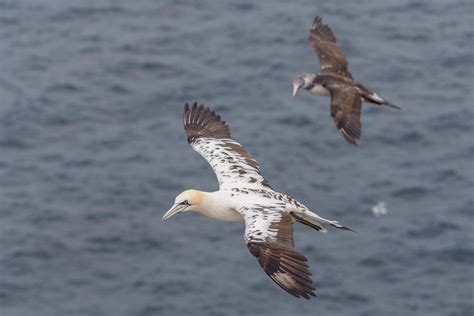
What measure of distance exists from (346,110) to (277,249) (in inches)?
410

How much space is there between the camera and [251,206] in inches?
1026

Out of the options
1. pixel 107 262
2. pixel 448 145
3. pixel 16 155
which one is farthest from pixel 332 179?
pixel 16 155

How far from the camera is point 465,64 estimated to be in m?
59.1

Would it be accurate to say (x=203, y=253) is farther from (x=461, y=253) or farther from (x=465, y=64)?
(x=465, y=64)

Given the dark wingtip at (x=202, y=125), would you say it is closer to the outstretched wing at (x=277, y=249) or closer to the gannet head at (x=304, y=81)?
the outstretched wing at (x=277, y=249)

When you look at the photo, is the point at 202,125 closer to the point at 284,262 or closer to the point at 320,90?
the point at 320,90

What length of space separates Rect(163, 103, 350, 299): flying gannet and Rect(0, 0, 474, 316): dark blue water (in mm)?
17905

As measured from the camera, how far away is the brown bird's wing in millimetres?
33219

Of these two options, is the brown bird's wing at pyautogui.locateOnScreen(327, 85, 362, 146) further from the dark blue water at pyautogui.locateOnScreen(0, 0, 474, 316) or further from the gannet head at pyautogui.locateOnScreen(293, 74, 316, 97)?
the dark blue water at pyautogui.locateOnScreen(0, 0, 474, 316)

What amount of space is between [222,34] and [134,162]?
10457 millimetres

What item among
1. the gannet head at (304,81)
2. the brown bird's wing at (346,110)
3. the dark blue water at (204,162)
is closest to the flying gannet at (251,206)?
the brown bird's wing at (346,110)

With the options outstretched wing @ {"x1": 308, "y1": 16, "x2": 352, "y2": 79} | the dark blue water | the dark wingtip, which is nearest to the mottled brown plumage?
the dark wingtip

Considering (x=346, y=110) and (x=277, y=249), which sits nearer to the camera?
(x=277, y=249)

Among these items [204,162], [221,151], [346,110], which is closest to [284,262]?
[221,151]
